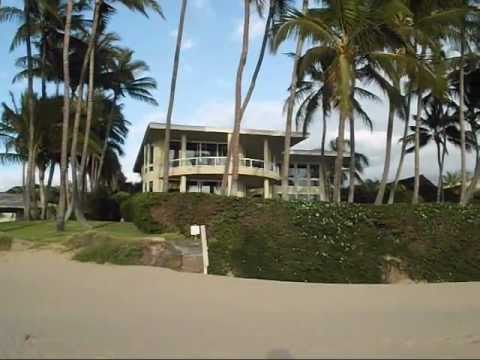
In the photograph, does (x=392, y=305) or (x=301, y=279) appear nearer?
(x=392, y=305)

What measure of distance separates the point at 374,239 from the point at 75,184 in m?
16.8

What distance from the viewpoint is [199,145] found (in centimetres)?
3684

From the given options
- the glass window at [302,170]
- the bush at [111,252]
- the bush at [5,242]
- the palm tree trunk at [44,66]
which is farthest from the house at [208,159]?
the bush at [111,252]

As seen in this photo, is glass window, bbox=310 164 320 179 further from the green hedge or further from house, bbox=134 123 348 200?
the green hedge

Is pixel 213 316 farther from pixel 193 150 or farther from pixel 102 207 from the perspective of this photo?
pixel 102 207

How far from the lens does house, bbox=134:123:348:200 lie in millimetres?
34562

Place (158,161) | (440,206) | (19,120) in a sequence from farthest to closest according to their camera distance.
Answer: (158,161) < (19,120) < (440,206)

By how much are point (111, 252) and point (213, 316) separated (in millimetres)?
5118

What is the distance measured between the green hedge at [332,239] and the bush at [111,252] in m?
1.50

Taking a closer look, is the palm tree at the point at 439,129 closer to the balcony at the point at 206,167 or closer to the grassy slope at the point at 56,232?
the balcony at the point at 206,167

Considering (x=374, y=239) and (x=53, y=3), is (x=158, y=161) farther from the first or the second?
(x=374, y=239)

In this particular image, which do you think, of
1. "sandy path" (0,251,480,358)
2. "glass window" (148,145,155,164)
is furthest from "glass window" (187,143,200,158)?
"sandy path" (0,251,480,358)

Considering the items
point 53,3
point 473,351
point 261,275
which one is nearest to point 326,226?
point 261,275

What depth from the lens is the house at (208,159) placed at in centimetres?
3456
